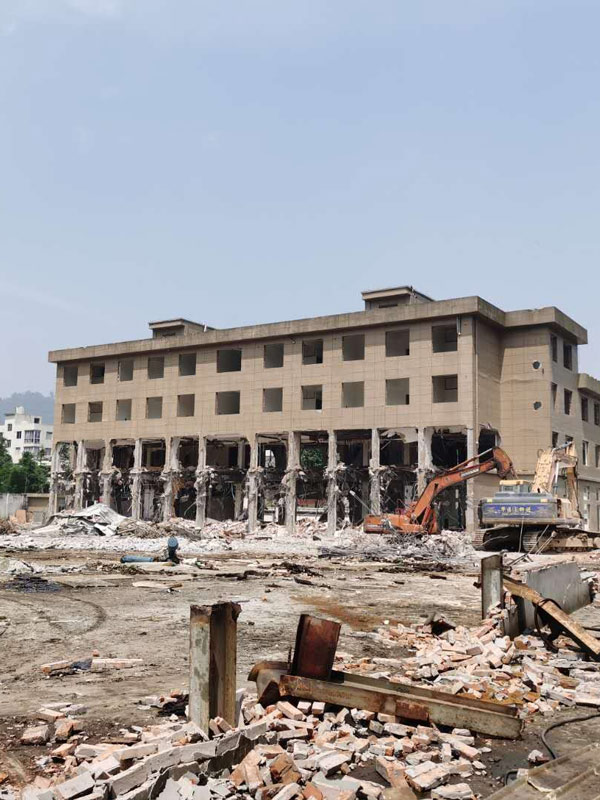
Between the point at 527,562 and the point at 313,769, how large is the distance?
2335 centimetres

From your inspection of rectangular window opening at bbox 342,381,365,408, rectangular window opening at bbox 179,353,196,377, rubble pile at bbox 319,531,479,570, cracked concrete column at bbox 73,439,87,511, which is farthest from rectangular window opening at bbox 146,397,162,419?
rubble pile at bbox 319,531,479,570

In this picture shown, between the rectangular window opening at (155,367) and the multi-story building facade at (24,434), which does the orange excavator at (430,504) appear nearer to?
the rectangular window opening at (155,367)

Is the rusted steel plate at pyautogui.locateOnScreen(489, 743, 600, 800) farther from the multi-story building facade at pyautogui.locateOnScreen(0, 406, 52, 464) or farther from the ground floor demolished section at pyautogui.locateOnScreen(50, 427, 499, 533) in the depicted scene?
the multi-story building facade at pyautogui.locateOnScreen(0, 406, 52, 464)

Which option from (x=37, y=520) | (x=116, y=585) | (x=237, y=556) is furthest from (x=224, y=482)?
(x=116, y=585)

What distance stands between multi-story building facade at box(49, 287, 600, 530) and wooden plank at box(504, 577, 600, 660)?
99.4 feet

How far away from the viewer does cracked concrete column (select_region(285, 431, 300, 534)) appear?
4838cm

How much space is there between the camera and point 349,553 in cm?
3312

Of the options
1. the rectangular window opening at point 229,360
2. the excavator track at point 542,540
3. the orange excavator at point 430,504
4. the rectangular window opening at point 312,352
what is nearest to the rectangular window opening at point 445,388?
the orange excavator at point 430,504

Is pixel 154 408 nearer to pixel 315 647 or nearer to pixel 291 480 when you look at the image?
pixel 291 480

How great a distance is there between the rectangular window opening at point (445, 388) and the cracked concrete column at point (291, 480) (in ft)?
31.7

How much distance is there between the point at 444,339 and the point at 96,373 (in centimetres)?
2958

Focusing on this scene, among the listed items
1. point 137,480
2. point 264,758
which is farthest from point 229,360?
point 264,758

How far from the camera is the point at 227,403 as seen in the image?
54.6 m

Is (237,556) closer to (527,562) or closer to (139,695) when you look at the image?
(527,562)
